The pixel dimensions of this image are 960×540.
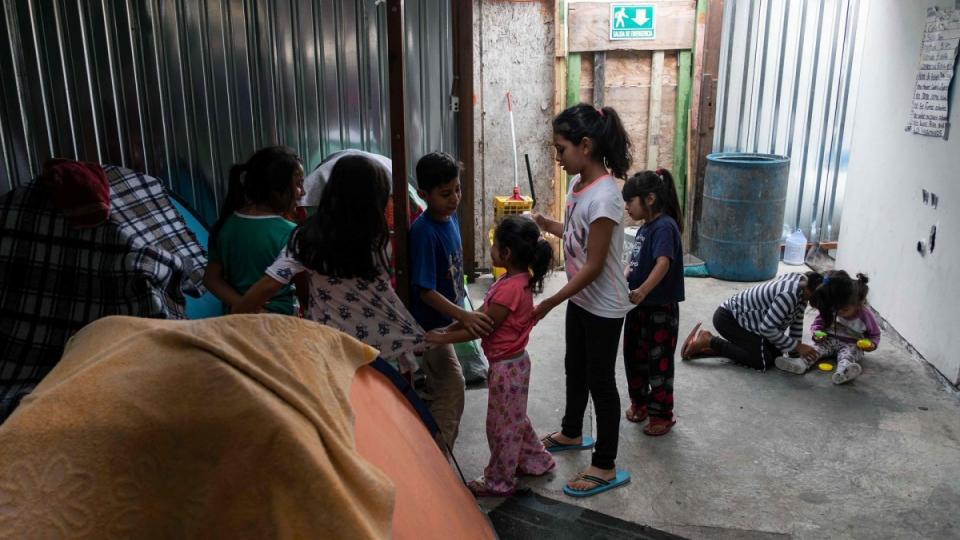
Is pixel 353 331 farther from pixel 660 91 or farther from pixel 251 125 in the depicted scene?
pixel 660 91

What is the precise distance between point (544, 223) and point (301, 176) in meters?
1.08

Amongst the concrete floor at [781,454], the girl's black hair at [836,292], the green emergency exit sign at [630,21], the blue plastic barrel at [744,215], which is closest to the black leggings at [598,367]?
the concrete floor at [781,454]

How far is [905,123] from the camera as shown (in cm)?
500

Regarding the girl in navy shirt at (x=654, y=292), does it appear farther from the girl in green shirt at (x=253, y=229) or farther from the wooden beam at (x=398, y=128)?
the girl in green shirt at (x=253, y=229)

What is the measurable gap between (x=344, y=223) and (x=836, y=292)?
3.12 metres

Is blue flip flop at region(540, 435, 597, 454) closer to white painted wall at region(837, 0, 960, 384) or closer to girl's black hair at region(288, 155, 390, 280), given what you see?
girl's black hair at region(288, 155, 390, 280)

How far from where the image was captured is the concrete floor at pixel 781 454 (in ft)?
9.71

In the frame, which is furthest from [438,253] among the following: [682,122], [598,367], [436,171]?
[682,122]

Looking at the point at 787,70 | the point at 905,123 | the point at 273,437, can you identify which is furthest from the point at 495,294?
the point at 787,70

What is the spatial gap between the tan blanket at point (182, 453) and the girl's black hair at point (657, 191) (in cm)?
247

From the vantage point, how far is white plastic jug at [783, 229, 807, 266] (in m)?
6.81

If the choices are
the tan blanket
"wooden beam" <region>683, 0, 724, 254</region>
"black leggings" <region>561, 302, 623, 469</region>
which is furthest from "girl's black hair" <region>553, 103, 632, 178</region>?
"wooden beam" <region>683, 0, 724, 254</region>

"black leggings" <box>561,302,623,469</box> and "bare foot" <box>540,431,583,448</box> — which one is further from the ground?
"black leggings" <box>561,302,623,469</box>

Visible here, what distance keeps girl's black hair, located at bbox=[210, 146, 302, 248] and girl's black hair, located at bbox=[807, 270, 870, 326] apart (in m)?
3.12
